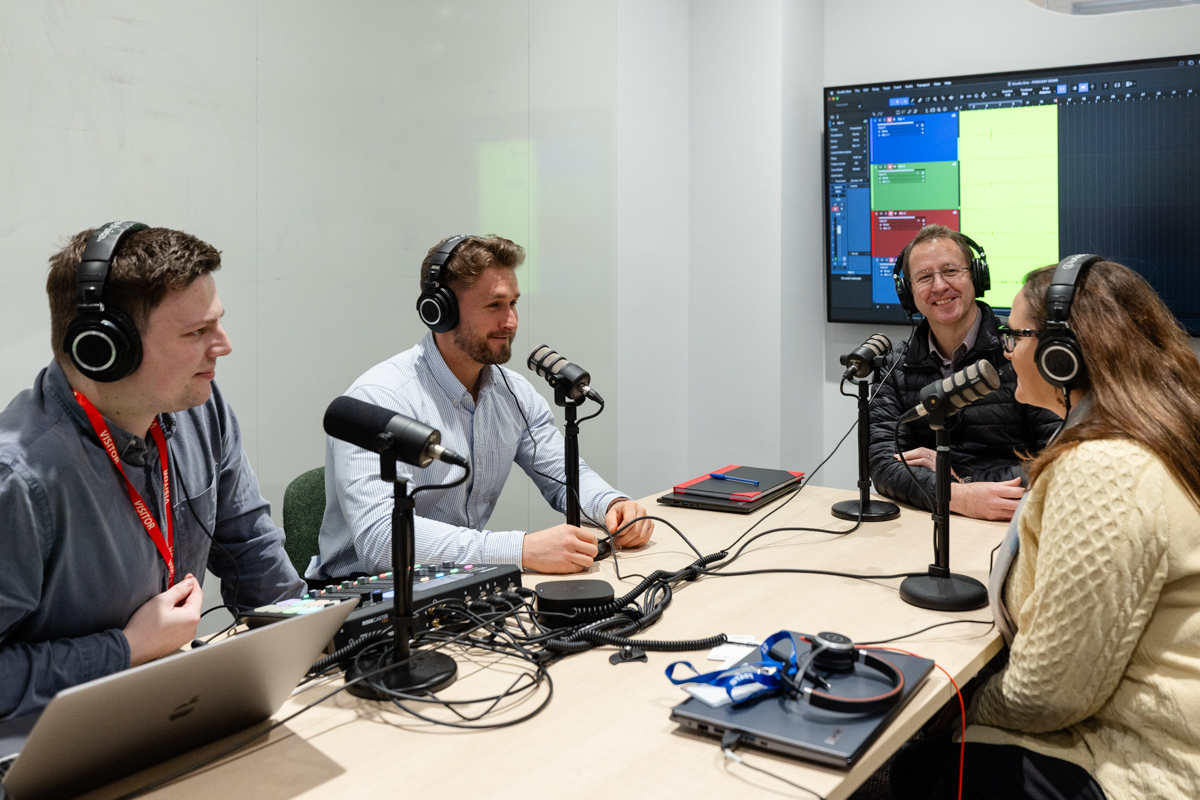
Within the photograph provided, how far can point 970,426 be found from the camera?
2711 millimetres

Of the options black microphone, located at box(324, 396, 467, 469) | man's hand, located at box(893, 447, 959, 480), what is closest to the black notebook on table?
man's hand, located at box(893, 447, 959, 480)

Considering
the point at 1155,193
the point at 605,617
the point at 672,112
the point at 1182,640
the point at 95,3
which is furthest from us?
the point at 672,112

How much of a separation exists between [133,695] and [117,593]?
1.51 feet

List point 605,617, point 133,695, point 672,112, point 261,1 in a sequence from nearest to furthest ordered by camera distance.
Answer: point 133,695 < point 605,617 < point 261,1 < point 672,112

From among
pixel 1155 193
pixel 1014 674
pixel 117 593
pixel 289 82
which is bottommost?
pixel 1014 674

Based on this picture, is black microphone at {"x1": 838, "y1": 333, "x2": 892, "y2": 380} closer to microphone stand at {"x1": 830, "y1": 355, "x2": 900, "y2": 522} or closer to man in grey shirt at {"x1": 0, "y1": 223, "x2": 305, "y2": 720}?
microphone stand at {"x1": 830, "y1": 355, "x2": 900, "y2": 522}

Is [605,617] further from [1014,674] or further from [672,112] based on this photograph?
[672,112]

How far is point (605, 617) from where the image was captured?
5.24ft

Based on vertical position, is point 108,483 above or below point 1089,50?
below

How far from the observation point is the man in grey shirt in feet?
4.20

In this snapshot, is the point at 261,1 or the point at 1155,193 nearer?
the point at 261,1

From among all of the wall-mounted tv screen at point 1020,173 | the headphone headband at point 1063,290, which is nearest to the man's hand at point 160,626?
the headphone headband at point 1063,290

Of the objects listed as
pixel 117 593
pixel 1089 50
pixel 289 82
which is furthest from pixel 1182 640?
pixel 1089 50

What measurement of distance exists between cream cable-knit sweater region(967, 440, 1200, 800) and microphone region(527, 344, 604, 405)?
882 millimetres
